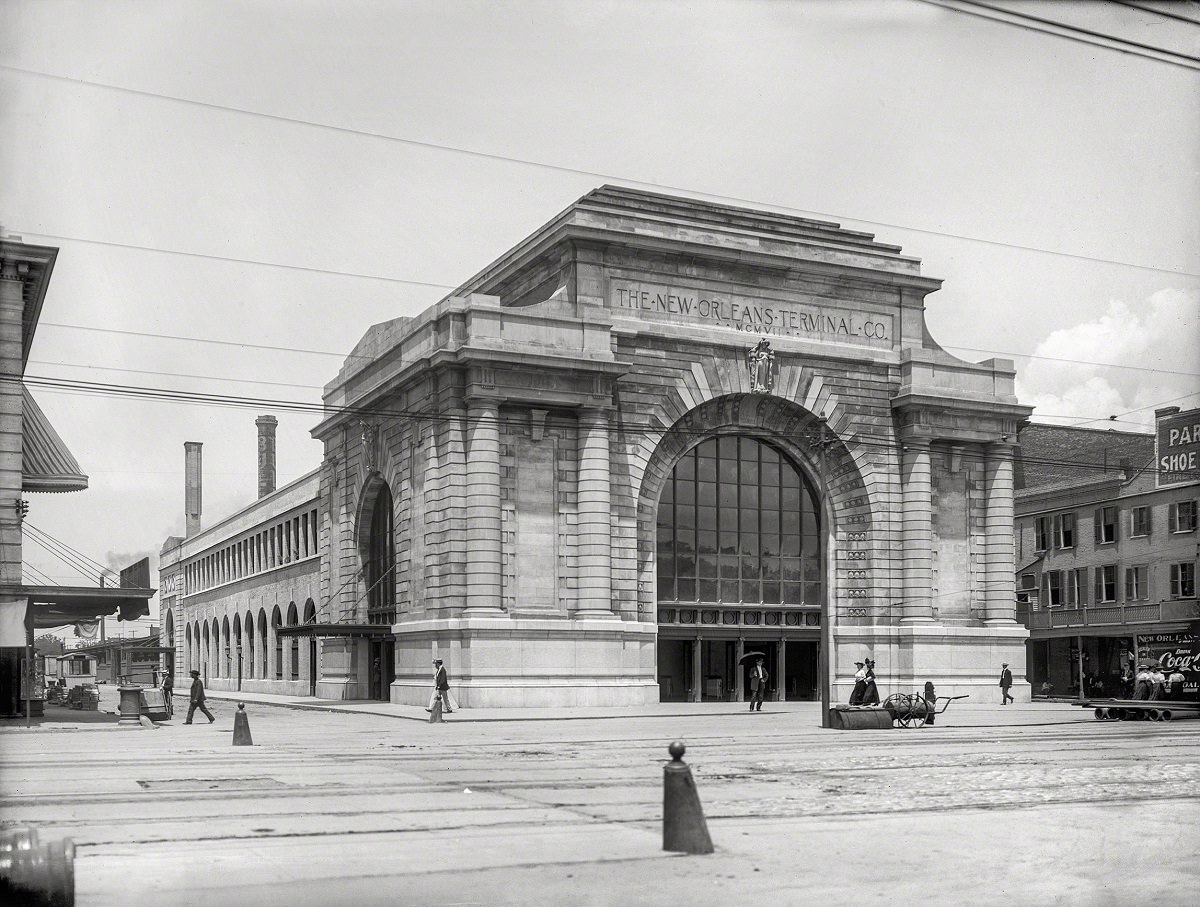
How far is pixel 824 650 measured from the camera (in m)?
34.5

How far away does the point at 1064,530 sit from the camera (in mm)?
64688

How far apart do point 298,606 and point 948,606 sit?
33.2 m

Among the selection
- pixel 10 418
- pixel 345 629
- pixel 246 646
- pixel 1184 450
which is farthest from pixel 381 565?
pixel 1184 450

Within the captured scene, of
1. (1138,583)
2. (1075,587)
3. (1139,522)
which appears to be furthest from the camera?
(1075,587)

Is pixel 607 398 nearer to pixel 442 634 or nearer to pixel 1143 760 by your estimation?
pixel 442 634

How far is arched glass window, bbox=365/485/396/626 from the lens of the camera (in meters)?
52.2

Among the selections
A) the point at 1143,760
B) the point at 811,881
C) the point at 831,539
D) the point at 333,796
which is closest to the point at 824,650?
the point at 1143,760

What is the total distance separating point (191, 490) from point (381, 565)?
205 ft

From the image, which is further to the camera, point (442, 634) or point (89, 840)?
point (442, 634)

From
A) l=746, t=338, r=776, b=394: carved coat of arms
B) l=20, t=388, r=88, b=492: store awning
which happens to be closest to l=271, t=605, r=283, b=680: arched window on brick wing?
l=746, t=338, r=776, b=394: carved coat of arms

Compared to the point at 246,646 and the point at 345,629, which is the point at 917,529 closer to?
the point at 345,629

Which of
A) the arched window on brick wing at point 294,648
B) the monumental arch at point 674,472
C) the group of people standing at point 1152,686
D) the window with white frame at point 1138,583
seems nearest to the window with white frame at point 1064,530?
the window with white frame at point 1138,583

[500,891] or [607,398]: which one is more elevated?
[607,398]

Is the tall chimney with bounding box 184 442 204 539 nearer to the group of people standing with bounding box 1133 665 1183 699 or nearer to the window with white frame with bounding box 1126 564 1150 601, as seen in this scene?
the window with white frame with bounding box 1126 564 1150 601
